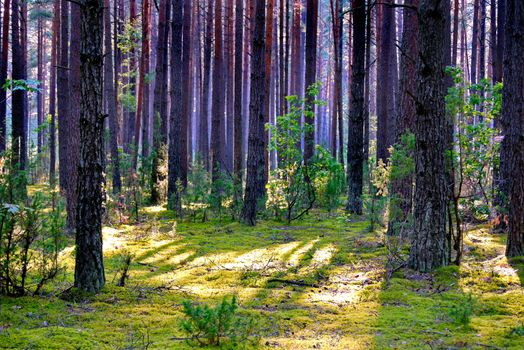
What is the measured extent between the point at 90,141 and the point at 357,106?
9.38 m

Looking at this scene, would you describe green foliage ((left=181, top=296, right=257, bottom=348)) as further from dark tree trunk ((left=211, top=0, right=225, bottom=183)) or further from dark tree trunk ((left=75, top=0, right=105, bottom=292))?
dark tree trunk ((left=211, top=0, right=225, bottom=183))

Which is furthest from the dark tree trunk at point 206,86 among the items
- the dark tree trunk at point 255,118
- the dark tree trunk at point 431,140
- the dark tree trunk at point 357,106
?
the dark tree trunk at point 431,140

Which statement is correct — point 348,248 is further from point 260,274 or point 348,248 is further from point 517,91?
point 517,91

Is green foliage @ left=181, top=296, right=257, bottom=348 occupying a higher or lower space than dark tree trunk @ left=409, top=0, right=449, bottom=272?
lower

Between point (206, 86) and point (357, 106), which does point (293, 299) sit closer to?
point (357, 106)

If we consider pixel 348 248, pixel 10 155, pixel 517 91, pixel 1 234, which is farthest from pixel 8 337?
pixel 517 91

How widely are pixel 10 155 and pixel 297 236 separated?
643 centimetres

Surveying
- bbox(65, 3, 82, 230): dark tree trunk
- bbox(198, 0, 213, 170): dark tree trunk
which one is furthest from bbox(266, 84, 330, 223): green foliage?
bbox(198, 0, 213, 170): dark tree trunk

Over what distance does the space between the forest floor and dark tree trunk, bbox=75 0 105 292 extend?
0.57 meters

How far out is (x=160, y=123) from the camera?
1519cm

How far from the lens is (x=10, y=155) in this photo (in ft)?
18.6

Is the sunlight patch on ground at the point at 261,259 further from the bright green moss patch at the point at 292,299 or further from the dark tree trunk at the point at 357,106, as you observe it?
the dark tree trunk at the point at 357,106

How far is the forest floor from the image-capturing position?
4.31 meters

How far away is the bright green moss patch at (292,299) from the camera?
14.2 feet
